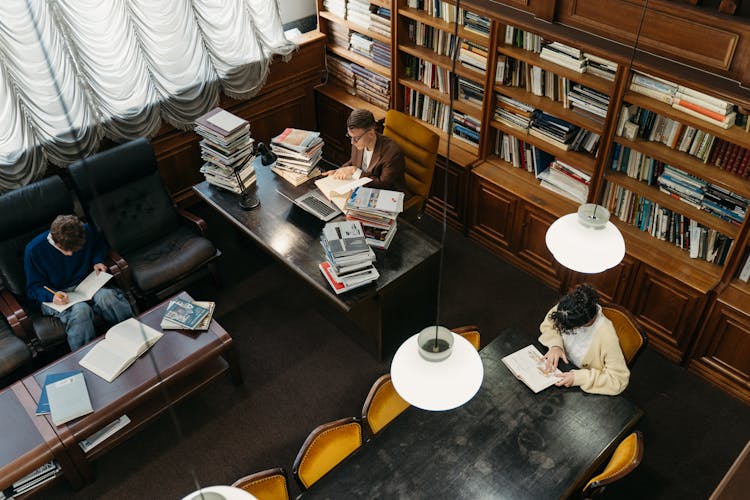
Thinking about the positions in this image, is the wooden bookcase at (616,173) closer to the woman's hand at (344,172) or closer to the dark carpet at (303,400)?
the dark carpet at (303,400)

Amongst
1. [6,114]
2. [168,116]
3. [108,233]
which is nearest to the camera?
[6,114]

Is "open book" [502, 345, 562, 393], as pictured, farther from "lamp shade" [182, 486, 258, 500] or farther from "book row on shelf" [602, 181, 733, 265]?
"lamp shade" [182, 486, 258, 500]

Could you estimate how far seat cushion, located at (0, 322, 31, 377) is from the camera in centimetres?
418

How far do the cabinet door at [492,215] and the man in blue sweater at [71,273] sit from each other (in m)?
2.74

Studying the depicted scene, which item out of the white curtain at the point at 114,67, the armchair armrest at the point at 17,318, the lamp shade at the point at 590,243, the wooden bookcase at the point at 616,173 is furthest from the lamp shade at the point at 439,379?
the white curtain at the point at 114,67

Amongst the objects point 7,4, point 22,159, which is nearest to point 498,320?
point 22,159

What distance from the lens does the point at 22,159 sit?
15.3 ft

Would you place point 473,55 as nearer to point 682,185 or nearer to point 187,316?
point 682,185

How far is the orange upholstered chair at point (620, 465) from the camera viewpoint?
9.77 feet

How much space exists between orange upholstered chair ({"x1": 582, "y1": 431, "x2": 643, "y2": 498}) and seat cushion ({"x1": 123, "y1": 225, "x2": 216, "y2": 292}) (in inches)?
121

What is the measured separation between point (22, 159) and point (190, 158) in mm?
1368

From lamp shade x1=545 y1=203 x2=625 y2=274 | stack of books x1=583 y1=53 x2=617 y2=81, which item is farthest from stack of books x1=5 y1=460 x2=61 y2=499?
stack of books x1=583 y1=53 x2=617 y2=81

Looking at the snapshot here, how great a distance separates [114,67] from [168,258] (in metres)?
1.49

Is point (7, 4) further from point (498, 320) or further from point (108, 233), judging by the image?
point (498, 320)
